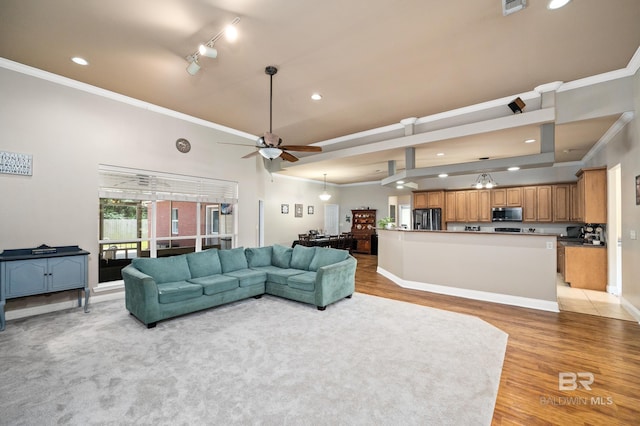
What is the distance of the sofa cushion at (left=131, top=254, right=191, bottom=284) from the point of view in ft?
13.0

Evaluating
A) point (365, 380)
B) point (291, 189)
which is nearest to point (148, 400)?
point (365, 380)

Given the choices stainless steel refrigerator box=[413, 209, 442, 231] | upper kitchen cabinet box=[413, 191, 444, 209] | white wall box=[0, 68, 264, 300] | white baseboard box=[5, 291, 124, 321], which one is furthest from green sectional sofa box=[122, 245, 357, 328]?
upper kitchen cabinet box=[413, 191, 444, 209]

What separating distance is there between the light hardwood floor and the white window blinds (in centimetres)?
462

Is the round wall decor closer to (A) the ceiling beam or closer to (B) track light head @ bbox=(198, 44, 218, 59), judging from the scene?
(B) track light head @ bbox=(198, 44, 218, 59)

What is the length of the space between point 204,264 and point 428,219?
6799mm

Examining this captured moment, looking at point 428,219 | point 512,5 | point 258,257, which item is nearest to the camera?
point 512,5

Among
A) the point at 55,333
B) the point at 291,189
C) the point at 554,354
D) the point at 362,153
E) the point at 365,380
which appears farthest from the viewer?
the point at 291,189

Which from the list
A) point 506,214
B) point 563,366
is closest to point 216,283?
point 563,366

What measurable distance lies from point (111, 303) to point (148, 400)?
3.03 metres

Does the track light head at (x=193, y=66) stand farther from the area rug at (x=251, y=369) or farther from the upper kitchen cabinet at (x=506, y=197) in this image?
the upper kitchen cabinet at (x=506, y=197)

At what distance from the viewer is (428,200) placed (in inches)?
349

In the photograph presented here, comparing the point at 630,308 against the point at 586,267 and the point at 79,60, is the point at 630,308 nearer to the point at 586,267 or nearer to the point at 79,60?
the point at 586,267

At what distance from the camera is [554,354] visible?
284cm

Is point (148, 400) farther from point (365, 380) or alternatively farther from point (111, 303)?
point (111, 303)
